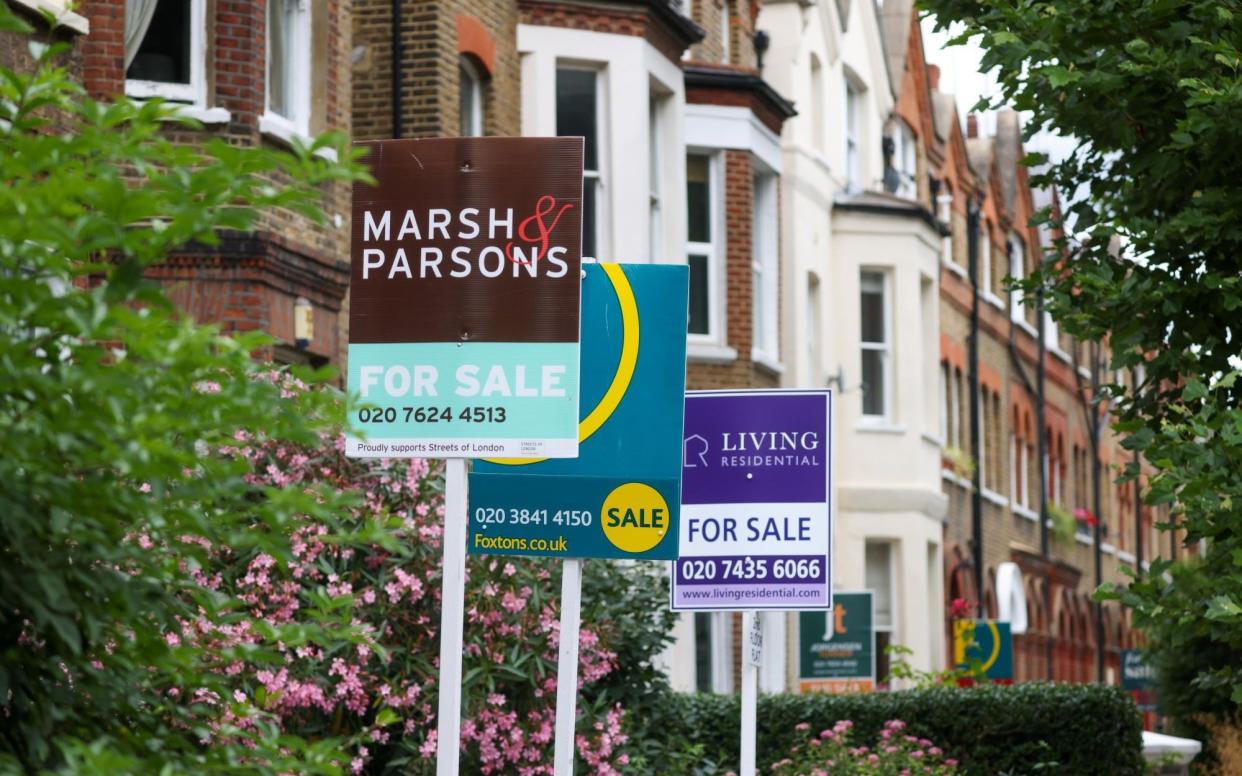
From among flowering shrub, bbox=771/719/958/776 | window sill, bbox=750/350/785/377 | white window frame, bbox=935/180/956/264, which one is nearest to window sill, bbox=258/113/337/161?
flowering shrub, bbox=771/719/958/776

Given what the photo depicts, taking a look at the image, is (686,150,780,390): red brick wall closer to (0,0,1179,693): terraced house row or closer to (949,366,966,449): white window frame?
(0,0,1179,693): terraced house row

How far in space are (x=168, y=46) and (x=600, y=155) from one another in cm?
746

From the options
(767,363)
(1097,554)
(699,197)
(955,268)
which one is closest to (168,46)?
(699,197)

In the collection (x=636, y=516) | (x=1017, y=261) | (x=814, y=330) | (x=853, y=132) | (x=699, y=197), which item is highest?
(x=1017, y=261)

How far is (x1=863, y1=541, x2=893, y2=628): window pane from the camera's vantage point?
3478 cm

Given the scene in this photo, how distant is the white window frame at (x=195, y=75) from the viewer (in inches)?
617

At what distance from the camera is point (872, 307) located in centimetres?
3516

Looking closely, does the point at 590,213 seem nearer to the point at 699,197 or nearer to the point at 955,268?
the point at 699,197

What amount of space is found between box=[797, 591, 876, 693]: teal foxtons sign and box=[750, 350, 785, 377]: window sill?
3.48 meters

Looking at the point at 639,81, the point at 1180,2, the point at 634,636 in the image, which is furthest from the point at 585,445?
the point at 639,81

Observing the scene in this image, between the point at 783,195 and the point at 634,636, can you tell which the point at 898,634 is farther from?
the point at 634,636

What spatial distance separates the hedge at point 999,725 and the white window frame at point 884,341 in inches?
675

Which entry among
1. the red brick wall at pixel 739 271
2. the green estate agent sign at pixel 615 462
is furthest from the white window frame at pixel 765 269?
the green estate agent sign at pixel 615 462

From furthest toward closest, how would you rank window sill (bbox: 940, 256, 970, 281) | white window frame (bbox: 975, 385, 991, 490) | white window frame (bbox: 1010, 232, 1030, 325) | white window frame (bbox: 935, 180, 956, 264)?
white window frame (bbox: 1010, 232, 1030, 325), white window frame (bbox: 975, 385, 991, 490), white window frame (bbox: 935, 180, 956, 264), window sill (bbox: 940, 256, 970, 281)
